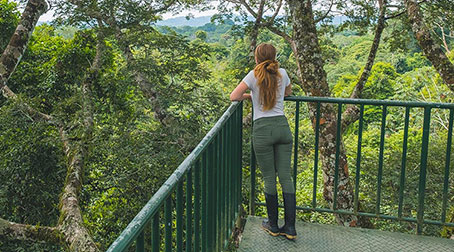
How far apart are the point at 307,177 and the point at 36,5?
47.0ft

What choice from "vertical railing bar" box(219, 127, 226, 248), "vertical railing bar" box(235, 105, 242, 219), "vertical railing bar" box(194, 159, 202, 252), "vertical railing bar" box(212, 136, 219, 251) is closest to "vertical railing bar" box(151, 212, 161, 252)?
"vertical railing bar" box(194, 159, 202, 252)

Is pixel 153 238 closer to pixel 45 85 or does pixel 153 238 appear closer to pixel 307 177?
pixel 45 85

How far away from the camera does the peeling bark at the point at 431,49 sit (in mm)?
6445

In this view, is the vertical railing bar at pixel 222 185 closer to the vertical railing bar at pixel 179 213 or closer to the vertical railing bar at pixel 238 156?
the vertical railing bar at pixel 238 156

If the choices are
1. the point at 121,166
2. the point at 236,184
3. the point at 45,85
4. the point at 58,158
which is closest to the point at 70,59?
the point at 45,85

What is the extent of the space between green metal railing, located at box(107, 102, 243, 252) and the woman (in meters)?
0.19

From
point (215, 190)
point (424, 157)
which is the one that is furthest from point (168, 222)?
point (424, 157)

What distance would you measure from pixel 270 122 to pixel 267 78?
0.31 m

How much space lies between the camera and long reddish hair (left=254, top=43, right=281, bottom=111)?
298 centimetres

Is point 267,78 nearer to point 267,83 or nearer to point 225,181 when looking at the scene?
point 267,83

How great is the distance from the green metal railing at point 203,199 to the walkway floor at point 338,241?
23 cm

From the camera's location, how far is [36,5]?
7559 mm

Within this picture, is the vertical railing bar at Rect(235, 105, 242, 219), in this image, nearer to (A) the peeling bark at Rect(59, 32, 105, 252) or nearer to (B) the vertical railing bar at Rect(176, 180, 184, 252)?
(B) the vertical railing bar at Rect(176, 180, 184, 252)

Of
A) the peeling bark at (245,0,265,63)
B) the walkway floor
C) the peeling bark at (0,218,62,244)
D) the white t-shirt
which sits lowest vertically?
the peeling bark at (0,218,62,244)
